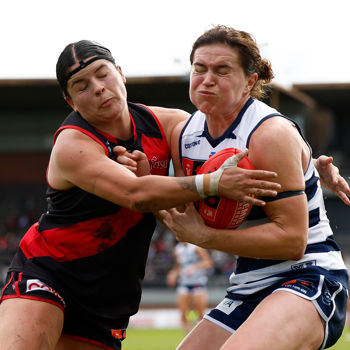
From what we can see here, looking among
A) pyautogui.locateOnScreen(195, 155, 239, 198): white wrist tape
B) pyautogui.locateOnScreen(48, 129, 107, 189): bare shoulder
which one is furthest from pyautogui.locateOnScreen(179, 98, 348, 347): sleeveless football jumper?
pyautogui.locateOnScreen(48, 129, 107, 189): bare shoulder

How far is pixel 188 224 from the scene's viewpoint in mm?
4332

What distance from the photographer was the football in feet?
13.9

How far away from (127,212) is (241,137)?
102 cm

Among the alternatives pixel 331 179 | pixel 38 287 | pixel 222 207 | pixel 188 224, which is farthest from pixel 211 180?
pixel 38 287

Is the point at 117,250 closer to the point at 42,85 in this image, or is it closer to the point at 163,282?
the point at 163,282

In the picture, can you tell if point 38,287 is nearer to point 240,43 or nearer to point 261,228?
point 261,228

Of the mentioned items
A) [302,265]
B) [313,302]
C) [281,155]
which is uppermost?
[281,155]

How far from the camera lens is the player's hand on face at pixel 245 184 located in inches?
160

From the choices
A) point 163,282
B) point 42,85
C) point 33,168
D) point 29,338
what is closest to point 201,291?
point 163,282

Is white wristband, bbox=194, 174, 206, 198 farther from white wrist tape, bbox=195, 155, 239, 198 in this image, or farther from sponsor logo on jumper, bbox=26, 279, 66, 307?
sponsor logo on jumper, bbox=26, 279, 66, 307

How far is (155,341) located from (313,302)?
12.7 metres

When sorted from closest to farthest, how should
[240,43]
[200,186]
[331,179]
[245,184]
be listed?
[245,184]
[200,186]
[240,43]
[331,179]

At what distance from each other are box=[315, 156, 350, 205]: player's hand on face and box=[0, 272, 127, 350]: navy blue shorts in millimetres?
1811

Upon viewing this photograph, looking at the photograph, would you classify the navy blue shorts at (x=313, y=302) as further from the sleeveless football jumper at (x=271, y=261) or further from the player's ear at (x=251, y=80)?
the player's ear at (x=251, y=80)
